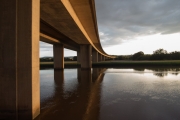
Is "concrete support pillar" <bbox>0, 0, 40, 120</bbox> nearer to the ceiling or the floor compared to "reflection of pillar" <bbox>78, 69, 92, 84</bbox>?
nearer to the ceiling

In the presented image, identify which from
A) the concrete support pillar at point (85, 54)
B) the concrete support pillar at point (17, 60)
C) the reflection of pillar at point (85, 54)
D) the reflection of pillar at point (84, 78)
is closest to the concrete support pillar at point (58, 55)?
the concrete support pillar at point (85, 54)

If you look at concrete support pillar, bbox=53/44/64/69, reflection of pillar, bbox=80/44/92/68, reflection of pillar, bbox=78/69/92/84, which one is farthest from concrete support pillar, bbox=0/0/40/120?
reflection of pillar, bbox=80/44/92/68

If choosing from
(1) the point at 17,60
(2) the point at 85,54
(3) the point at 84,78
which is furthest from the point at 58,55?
(1) the point at 17,60

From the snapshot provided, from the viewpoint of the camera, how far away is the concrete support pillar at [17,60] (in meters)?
6.11

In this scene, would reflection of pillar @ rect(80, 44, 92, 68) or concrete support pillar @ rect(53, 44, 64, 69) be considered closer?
concrete support pillar @ rect(53, 44, 64, 69)

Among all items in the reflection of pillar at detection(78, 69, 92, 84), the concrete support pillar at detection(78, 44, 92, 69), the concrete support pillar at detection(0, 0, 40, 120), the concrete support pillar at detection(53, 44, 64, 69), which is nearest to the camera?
the concrete support pillar at detection(0, 0, 40, 120)

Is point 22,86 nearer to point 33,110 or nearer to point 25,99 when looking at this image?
point 25,99

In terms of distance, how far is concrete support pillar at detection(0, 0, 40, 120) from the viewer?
20.1 feet

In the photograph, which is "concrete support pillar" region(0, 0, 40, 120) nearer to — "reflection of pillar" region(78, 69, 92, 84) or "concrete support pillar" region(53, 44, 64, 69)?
"reflection of pillar" region(78, 69, 92, 84)

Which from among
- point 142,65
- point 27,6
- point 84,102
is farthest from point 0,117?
point 142,65

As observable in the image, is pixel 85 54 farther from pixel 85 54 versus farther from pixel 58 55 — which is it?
pixel 58 55

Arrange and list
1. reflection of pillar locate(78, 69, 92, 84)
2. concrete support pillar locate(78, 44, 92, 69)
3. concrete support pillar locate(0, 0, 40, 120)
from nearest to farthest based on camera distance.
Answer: concrete support pillar locate(0, 0, 40, 120) → reflection of pillar locate(78, 69, 92, 84) → concrete support pillar locate(78, 44, 92, 69)

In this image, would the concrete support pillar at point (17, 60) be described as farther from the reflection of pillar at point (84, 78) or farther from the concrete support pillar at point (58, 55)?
the concrete support pillar at point (58, 55)

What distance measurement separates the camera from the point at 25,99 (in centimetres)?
612
